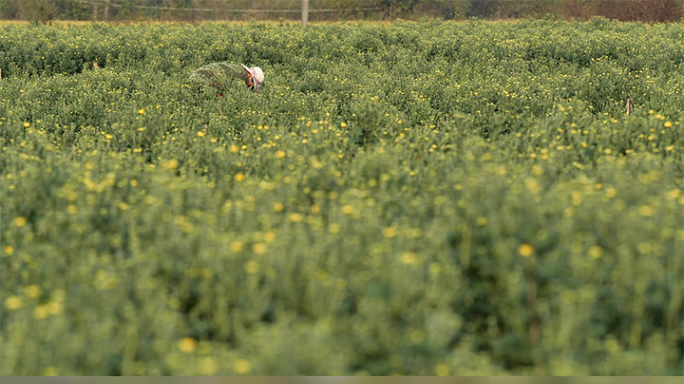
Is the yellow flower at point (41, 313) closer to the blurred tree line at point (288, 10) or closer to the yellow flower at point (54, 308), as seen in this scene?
the yellow flower at point (54, 308)

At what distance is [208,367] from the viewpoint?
3199mm

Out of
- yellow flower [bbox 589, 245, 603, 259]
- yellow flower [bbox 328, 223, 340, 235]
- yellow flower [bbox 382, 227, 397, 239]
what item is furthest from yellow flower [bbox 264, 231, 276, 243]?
yellow flower [bbox 589, 245, 603, 259]

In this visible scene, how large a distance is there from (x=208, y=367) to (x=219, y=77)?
9.16 meters

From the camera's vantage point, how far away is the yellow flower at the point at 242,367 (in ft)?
10.5

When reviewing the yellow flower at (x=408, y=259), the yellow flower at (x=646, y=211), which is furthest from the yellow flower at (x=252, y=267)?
the yellow flower at (x=646, y=211)

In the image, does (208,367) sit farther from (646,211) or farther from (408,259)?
(646,211)

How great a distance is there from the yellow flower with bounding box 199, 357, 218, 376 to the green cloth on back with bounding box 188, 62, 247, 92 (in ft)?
28.5

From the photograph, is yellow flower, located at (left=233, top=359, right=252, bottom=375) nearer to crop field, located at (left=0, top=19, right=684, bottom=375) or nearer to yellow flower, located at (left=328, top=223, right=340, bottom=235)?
crop field, located at (left=0, top=19, right=684, bottom=375)

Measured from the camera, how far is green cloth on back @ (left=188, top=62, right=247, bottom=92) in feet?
38.6

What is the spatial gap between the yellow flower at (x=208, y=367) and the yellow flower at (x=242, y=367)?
0.33 ft

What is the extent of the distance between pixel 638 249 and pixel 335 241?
1.77 meters

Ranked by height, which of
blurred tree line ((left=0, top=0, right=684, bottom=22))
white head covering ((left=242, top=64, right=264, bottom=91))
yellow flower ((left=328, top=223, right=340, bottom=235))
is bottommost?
yellow flower ((left=328, top=223, right=340, bottom=235))

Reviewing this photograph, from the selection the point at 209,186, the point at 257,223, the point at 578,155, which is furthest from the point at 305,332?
the point at 578,155

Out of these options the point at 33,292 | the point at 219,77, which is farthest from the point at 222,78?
the point at 33,292
